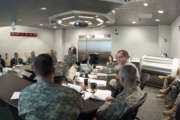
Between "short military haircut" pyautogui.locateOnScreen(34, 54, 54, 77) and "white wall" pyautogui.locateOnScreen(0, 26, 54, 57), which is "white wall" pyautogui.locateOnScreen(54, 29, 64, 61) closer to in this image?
"white wall" pyautogui.locateOnScreen(0, 26, 54, 57)

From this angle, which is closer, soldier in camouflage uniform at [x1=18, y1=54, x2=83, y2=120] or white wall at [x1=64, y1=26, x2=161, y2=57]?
soldier in camouflage uniform at [x1=18, y1=54, x2=83, y2=120]

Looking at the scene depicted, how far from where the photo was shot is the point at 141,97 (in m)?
1.73

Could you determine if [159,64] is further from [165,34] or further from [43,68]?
[43,68]

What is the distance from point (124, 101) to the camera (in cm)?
167

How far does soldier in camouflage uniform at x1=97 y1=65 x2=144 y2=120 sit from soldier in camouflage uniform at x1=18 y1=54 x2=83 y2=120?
20.9 inches

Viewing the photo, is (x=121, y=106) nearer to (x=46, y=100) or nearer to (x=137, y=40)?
(x=46, y=100)

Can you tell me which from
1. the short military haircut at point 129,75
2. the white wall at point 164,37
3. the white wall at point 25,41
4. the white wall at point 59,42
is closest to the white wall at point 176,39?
the white wall at point 164,37

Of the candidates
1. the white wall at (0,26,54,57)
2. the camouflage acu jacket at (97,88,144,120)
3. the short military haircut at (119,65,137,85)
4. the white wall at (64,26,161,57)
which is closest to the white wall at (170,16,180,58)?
the white wall at (64,26,161,57)

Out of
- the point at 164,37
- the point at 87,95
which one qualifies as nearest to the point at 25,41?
the point at 164,37

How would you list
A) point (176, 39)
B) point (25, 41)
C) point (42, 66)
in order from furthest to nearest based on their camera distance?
1. point (25, 41)
2. point (176, 39)
3. point (42, 66)

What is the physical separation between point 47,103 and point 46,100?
0.02m

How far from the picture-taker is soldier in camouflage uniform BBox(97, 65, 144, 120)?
165cm

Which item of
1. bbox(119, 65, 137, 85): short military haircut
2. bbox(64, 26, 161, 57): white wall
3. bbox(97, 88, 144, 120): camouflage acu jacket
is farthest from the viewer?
bbox(64, 26, 161, 57): white wall

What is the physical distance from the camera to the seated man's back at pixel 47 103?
4.00ft
